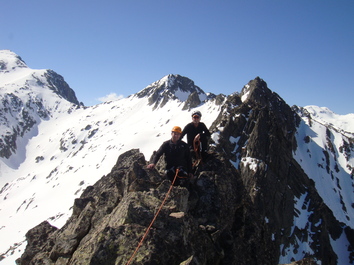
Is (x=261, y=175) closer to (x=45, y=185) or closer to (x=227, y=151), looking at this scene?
(x=227, y=151)

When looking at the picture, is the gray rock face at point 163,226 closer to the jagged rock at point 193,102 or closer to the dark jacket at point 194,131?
the dark jacket at point 194,131

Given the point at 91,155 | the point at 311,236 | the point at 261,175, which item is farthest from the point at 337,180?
the point at 91,155

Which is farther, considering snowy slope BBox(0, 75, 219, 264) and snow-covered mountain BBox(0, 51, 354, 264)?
snowy slope BBox(0, 75, 219, 264)

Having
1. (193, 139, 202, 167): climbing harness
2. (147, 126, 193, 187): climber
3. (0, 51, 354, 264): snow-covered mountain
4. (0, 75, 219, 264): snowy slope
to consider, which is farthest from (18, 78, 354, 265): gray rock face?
(0, 75, 219, 264): snowy slope

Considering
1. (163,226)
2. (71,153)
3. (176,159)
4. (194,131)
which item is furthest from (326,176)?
(71,153)

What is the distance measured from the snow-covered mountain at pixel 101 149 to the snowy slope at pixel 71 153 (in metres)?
0.42

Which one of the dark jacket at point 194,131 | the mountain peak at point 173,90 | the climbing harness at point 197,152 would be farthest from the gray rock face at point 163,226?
the mountain peak at point 173,90

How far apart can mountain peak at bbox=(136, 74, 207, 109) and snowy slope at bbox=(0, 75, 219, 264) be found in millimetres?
6728

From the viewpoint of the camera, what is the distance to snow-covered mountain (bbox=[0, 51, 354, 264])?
223 feet

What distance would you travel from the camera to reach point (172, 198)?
28.1 feet

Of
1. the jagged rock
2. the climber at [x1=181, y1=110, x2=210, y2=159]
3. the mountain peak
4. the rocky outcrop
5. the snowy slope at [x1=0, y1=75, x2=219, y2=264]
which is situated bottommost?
the rocky outcrop

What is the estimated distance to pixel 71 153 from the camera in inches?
5074

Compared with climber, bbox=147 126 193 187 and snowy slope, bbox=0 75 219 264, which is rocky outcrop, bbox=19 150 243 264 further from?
snowy slope, bbox=0 75 219 264

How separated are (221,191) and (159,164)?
3966 mm
